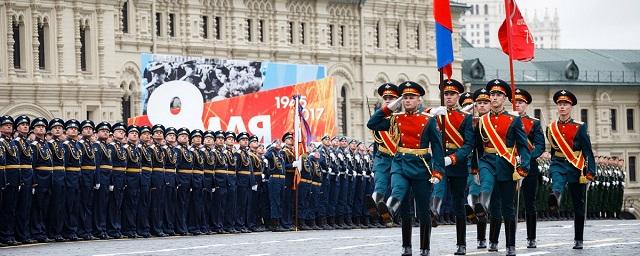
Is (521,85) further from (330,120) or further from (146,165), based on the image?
(146,165)

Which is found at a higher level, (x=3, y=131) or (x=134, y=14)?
(x=134, y=14)

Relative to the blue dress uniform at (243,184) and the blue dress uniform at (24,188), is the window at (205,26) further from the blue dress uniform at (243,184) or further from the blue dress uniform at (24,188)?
the blue dress uniform at (24,188)

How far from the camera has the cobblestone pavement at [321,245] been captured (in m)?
19.9

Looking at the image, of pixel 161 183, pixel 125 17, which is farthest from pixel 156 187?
pixel 125 17

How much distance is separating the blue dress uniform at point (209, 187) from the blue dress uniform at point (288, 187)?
1.99 meters

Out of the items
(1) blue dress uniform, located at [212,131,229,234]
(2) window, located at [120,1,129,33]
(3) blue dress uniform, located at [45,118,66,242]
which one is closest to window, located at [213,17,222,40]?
(2) window, located at [120,1,129,33]

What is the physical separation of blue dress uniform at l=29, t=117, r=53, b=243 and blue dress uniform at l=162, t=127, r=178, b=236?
2.94 m

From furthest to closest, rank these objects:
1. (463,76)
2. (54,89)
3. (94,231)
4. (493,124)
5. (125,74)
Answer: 1. (463,76)
2. (125,74)
3. (54,89)
4. (94,231)
5. (493,124)

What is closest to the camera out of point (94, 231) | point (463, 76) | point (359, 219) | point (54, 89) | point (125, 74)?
point (94, 231)

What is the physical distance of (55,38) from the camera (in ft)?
177

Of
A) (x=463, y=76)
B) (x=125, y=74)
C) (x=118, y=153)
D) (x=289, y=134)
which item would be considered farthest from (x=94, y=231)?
(x=463, y=76)

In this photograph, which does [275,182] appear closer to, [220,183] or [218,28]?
[220,183]

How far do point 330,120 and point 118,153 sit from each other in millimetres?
18975

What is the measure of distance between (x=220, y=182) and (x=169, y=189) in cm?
146
